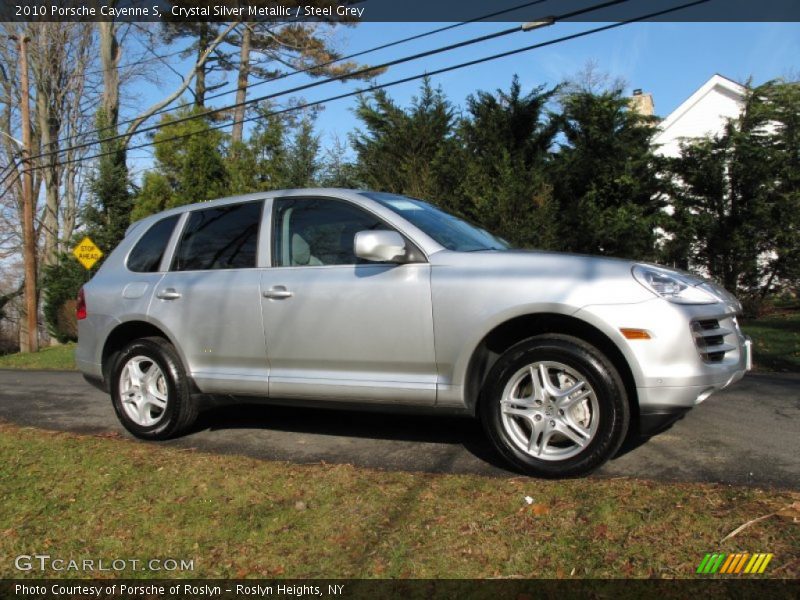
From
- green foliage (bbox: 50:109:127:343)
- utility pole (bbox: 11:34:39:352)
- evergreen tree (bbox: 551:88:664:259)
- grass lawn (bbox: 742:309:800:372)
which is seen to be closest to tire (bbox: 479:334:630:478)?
grass lawn (bbox: 742:309:800:372)

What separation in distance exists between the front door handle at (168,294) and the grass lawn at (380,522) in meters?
1.31

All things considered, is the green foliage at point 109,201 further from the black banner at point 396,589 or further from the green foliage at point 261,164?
the black banner at point 396,589

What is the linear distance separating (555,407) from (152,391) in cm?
301

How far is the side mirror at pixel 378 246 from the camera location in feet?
12.3

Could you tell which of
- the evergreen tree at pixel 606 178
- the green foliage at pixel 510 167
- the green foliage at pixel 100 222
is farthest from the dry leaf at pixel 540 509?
the green foliage at pixel 100 222

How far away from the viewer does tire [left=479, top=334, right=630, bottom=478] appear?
3.35 m

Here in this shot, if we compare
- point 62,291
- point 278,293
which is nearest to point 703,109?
point 62,291

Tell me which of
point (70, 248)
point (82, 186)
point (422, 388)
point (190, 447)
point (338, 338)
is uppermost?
point (82, 186)

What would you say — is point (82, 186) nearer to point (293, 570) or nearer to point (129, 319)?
point (129, 319)

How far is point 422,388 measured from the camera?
12.6 ft

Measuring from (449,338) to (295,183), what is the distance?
11.5 meters

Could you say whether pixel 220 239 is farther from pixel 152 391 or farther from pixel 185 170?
pixel 185 170

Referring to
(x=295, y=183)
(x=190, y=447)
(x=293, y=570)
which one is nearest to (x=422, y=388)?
(x=293, y=570)

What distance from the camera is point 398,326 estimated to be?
12.7 feet
